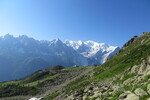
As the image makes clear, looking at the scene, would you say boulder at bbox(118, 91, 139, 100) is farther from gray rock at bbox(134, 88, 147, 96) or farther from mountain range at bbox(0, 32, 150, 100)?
gray rock at bbox(134, 88, 147, 96)

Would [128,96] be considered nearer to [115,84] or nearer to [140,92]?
[140,92]

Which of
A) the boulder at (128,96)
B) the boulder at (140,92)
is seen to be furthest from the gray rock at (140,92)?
the boulder at (128,96)

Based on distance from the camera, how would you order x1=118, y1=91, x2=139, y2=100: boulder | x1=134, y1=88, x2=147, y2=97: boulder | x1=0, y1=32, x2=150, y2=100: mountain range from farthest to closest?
x1=0, y1=32, x2=150, y2=100: mountain range
x1=134, y1=88, x2=147, y2=97: boulder
x1=118, y1=91, x2=139, y2=100: boulder

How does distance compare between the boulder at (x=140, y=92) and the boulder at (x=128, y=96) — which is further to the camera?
the boulder at (x=140, y=92)

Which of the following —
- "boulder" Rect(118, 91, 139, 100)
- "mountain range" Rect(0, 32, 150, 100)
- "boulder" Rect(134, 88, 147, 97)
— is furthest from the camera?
"mountain range" Rect(0, 32, 150, 100)

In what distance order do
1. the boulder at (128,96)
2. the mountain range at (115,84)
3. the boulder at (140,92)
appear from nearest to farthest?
the boulder at (128,96) → the boulder at (140,92) → the mountain range at (115,84)

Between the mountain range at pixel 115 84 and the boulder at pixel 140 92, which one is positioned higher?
the mountain range at pixel 115 84

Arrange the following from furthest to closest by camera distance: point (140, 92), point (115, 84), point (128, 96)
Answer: point (115, 84) < point (128, 96) < point (140, 92)

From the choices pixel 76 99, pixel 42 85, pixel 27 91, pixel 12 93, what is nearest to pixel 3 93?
pixel 12 93

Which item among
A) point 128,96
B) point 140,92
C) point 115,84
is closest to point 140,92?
point 140,92

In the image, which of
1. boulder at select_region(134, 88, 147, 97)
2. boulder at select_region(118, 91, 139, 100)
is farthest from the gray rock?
boulder at select_region(118, 91, 139, 100)

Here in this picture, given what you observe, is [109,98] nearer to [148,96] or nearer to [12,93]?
[148,96]

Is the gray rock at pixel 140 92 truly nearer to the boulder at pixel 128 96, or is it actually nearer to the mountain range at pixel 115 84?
the mountain range at pixel 115 84

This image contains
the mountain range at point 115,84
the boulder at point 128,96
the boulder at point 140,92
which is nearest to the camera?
the boulder at point 128,96
